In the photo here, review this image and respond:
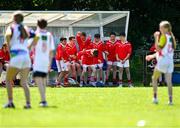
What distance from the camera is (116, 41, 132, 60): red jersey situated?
31969 millimetres

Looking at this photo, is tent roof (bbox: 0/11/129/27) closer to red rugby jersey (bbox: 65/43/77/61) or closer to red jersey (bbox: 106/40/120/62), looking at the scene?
red jersey (bbox: 106/40/120/62)

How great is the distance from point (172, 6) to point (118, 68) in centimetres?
1483

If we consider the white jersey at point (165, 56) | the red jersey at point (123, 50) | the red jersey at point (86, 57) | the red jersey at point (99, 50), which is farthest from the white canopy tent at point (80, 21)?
the white jersey at point (165, 56)

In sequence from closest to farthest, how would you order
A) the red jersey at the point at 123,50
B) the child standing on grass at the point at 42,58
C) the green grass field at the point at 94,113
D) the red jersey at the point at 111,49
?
the green grass field at the point at 94,113 < the child standing on grass at the point at 42,58 < the red jersey at the point at 123,50 < the red jersey at the point at 111,49

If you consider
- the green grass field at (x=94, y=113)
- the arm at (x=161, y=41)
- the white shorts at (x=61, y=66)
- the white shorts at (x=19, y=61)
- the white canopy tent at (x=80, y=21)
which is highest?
the white canopy tent at (x=80, y=21)

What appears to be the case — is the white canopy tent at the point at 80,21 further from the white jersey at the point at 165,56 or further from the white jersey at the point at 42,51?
the white jersey at the point at 42,51

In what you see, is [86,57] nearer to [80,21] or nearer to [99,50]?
[99,50]

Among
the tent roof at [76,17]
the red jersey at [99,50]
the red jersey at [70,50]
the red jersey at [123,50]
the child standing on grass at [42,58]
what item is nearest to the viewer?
the child standing on grass at [42,58]

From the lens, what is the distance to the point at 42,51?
17703mm

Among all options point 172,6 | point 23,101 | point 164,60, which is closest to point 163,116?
point 164,60

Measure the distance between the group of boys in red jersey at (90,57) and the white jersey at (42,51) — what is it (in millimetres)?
14187

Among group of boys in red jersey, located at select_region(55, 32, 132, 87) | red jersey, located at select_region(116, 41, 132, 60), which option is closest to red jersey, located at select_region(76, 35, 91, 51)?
group of boys in red jersey, located at select_region(55, 32, 132, 87)

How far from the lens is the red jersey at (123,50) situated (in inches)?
1259

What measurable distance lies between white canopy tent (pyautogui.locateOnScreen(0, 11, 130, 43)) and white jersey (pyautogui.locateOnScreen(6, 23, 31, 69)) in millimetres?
17343
